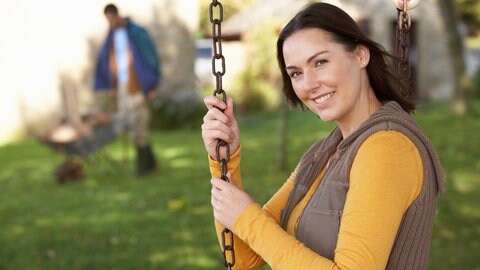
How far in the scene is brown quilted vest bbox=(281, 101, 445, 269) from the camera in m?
1.90

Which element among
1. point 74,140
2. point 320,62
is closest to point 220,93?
point 320,62

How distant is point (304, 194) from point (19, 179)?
336 inches

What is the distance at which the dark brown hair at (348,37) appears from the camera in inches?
79.0

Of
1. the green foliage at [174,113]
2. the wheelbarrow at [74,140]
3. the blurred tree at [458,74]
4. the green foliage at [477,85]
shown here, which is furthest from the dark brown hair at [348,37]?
the green foliage at [477,85]

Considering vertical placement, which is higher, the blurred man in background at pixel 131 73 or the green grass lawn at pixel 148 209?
the blurred man in background at pixel 131 73

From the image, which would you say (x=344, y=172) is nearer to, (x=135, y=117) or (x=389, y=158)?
(x=389, y=158)

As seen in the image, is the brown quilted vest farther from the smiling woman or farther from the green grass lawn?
the green grass lawn

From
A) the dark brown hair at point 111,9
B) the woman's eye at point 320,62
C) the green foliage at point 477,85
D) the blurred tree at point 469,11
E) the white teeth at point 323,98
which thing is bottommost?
the green foliage at point 477,85

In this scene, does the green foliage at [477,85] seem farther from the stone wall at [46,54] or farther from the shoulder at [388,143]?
the shoulder at [388,143]

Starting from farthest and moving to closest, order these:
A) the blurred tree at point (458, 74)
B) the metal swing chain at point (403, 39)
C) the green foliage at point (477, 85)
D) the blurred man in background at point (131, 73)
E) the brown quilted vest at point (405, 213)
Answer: the green foliage at point (477, 85), the blurred tree at point (458, 74), the blurred man in background at point (131, 73), the metal swing chain at point (403, 39), the brown quilted vest at point (405, 213)

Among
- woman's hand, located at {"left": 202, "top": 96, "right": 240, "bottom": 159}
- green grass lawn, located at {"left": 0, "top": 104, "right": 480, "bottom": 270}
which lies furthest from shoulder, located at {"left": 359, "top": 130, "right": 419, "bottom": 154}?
green grass lawn, located at {"left": 0, "top": 104, "right": 480, "bottom": 270}

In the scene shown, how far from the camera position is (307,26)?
2.01m

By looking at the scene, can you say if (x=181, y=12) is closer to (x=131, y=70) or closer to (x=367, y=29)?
(x=367, y=29)

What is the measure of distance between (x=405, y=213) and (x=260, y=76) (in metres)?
17.9
